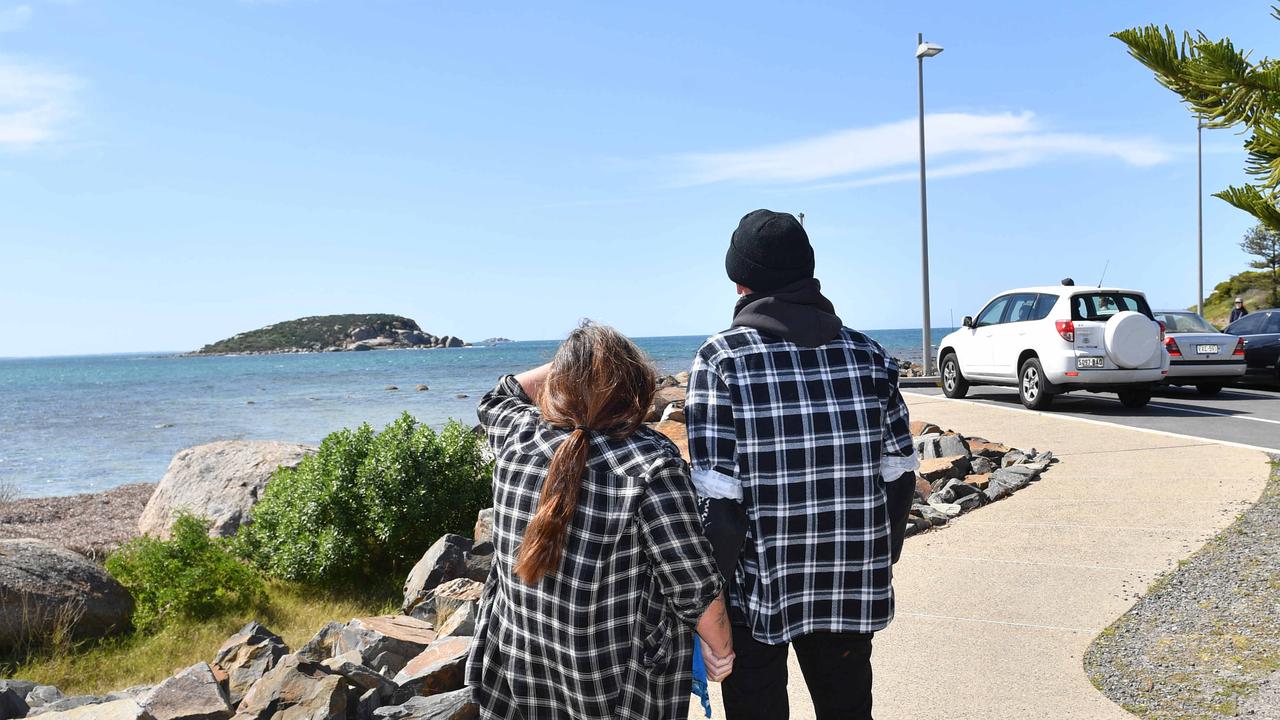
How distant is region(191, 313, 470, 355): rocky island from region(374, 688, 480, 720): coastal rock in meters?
139

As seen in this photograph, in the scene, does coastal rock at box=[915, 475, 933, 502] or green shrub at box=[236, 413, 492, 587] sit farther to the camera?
coastal rock at box=[915, 475, 933, 502]

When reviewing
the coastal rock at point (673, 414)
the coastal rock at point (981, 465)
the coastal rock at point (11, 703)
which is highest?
the coastal rock at point (673, 414)

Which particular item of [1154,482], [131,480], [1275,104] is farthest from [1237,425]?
[131,480]

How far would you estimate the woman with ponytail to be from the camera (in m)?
2.08

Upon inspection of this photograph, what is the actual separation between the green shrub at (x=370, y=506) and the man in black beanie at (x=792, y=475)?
4.93 meters

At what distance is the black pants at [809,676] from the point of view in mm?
2381

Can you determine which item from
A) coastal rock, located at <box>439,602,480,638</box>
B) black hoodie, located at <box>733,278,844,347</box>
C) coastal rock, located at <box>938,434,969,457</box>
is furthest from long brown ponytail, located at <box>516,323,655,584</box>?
coastal rock, located at <box>938,434,969,457</box>

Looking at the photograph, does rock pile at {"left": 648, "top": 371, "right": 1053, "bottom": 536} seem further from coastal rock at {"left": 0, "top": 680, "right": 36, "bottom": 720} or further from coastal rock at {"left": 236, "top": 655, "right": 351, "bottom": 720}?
coastal rock at {"left": 0, "top": 680, "right": 36, "bottom": 720}

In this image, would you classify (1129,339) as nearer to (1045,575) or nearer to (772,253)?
(1045,575)

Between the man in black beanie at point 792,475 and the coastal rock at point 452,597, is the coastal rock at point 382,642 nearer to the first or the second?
the coastal rock at point 452,597

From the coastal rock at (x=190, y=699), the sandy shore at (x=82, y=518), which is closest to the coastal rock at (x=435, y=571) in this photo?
the coastal rock at (x=190, y=699)

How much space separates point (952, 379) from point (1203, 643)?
11.7 metres

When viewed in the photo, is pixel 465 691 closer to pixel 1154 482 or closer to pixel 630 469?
pixel 630 469

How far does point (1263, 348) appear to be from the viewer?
16.9 meters
